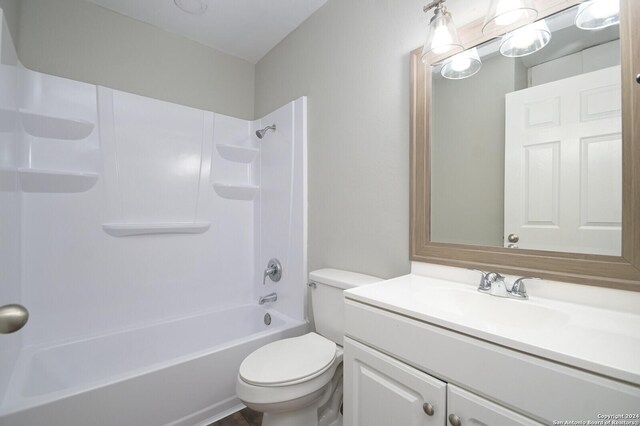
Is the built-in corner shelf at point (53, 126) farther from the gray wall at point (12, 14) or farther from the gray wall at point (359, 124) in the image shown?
the gray wall at point (359, 124)

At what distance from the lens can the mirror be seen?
2.77 feet

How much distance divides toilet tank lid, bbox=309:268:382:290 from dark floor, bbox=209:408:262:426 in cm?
88

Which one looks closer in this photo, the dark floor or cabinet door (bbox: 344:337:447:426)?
cabinet door (bbox: 344:337:447:426)

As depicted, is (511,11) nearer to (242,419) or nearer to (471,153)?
(471,153)

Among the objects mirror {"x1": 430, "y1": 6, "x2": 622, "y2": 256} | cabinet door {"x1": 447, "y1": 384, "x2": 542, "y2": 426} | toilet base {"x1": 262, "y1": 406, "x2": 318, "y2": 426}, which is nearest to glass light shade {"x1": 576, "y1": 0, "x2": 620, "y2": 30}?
mirror {"x1": 430, "y1": 6, "x2": 622, "y2": 256}

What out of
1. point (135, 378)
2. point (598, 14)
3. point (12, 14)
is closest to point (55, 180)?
point (12, 14)

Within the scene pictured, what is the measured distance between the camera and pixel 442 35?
109 centimetres

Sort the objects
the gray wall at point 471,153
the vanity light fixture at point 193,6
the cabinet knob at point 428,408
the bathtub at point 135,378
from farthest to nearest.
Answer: the vanity light fixture at point 193,6 < the bathtub at point 135,378 < the gray wall at point 471,153 < the cabinet knob at point 428,408

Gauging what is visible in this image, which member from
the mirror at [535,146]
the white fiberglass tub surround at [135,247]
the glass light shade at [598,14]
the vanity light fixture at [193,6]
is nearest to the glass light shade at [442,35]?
the mirror at [535,146]

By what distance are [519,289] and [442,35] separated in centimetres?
100

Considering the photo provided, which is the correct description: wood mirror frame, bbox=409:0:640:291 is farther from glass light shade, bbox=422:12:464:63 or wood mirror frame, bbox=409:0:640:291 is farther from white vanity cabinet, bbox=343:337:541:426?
white vanity cabinet, bbox=343:337:541:426

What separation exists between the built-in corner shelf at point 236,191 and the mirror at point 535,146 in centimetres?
164

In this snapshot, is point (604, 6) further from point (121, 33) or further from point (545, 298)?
point (121, 33)

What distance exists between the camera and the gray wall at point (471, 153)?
3.53ft
